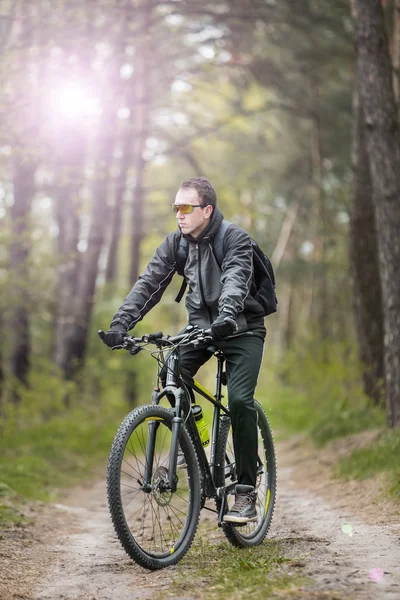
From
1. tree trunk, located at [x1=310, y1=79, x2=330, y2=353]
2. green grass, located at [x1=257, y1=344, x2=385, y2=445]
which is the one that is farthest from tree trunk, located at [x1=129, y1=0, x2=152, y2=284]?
green grass, located at [x1=257, y1=344, x2=385, y2=445]

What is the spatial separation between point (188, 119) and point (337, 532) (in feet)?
54.6

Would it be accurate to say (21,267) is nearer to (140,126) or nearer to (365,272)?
(365,272)

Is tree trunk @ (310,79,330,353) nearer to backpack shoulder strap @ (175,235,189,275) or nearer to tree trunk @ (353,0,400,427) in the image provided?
tree trunk @ (353,0,400,427)

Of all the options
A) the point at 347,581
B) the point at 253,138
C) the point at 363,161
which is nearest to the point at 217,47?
the point at 363,161

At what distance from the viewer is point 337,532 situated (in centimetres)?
541

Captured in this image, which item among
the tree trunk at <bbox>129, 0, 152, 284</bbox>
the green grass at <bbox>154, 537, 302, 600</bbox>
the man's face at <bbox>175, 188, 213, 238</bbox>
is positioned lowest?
the green grass at <bbox>154, 537, 302, 600</bbox>

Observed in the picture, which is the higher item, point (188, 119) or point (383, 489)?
point (188, 119)

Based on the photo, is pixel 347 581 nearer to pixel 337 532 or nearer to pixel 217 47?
pixel 337 532

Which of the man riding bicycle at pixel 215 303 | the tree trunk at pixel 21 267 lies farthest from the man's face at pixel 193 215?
the tree trunk at pixel 21 267

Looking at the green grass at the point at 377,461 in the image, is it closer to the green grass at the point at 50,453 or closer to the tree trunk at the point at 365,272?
the tree trunk at the point at 365,272

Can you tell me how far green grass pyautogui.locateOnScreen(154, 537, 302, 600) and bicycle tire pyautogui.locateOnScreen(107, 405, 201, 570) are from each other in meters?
0.17

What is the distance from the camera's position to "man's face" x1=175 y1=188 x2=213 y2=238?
16.3ft

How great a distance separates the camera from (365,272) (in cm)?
1111

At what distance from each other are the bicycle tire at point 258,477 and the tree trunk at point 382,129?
9.94 feet
